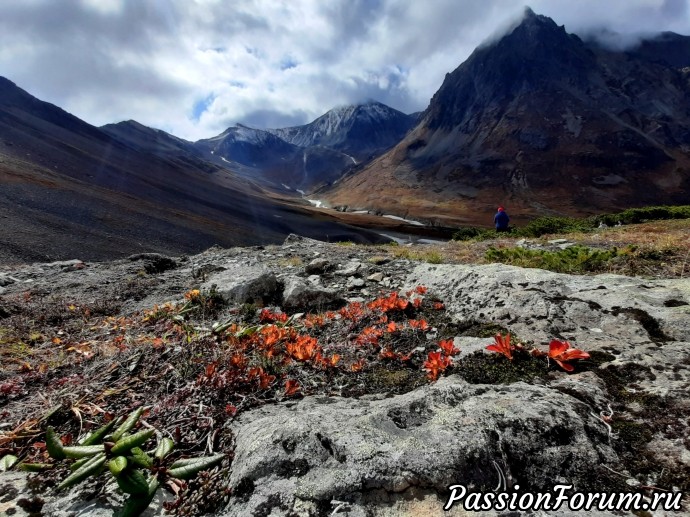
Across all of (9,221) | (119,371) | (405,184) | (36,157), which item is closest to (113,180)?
(36,157)

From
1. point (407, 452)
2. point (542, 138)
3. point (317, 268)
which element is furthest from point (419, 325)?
point (542, 138)

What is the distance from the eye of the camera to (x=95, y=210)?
34125mm

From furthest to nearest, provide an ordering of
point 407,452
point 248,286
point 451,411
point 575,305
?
point 248,286, point 575,305, point 451,411, point 407,452

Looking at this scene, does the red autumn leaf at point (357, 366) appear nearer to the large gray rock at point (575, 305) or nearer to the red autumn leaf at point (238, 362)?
the red autumn leaf at point (238, 362)

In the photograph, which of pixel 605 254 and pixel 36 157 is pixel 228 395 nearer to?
pixel 605 254

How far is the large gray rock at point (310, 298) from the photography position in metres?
6.06

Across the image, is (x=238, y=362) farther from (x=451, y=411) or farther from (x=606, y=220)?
(x=606, y=220)

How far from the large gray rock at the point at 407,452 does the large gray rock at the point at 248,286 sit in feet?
13.9

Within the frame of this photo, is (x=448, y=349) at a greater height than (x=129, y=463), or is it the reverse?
(x=448, y=349)

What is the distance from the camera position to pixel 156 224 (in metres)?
36.8

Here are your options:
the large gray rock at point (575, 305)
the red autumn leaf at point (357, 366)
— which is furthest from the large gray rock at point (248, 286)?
the red autumn leaf at point (357, 366)

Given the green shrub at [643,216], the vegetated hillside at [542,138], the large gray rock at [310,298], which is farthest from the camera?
the vegetated hillside at [542,138]

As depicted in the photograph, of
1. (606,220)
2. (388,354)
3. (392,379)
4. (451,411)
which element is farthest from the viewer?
(606,220)

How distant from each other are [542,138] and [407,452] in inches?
5274
